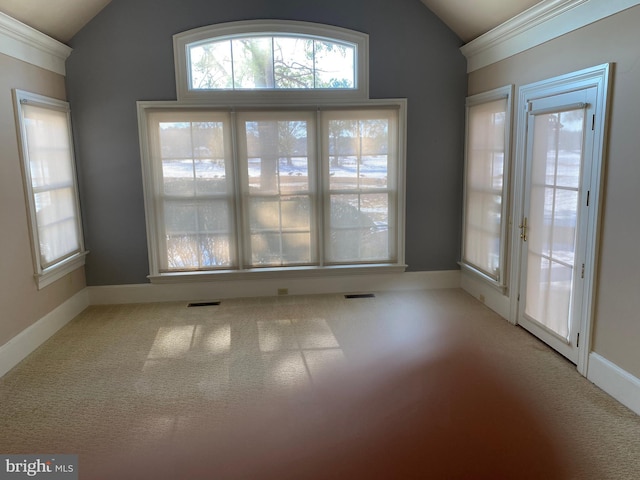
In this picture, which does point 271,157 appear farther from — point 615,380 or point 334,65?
point 615,380

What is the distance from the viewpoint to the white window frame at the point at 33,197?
3.72 metres

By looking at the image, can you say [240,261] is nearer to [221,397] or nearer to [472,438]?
[221,397]

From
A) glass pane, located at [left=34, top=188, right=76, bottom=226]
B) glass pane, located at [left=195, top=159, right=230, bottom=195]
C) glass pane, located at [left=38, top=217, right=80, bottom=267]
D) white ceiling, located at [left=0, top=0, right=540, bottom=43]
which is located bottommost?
glass pane, located at [left=38, top=217, right=80, bottom=267]

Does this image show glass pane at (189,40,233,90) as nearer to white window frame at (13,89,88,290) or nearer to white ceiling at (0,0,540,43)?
white ceiling at (0,0,540,43)

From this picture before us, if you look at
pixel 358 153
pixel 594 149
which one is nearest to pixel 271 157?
pixel 358 153

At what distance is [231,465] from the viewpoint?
240 cm

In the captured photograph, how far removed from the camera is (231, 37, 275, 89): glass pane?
4.82 meters

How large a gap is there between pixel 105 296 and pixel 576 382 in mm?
4486

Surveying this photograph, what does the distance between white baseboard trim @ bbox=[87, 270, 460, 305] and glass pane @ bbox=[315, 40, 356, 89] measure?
212 centimetres

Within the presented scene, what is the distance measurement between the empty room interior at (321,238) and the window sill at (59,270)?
40mm

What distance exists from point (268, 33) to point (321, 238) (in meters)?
2.21

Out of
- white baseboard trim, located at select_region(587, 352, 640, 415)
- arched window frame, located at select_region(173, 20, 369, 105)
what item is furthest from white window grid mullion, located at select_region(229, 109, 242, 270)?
white baseboard trim, located at select_region(587, 352, 640, 415)

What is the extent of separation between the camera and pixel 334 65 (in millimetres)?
4945

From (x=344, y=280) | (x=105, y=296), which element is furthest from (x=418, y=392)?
(x=105, y=296)
